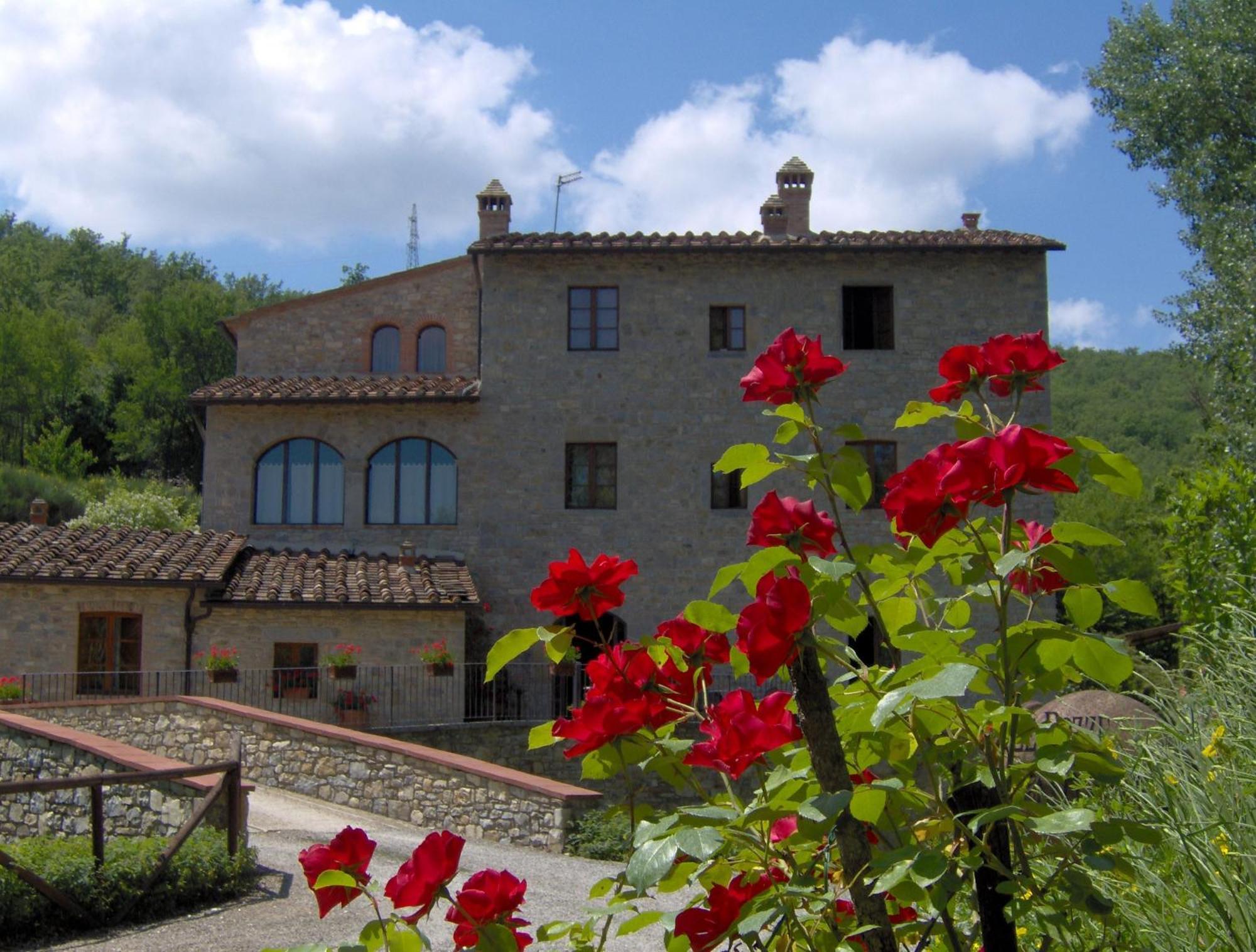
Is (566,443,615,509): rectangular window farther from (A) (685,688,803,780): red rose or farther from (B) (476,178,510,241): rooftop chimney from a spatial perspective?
(A) (685,688,803,780): red rose

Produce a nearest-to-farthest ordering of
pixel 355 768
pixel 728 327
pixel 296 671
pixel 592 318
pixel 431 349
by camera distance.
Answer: pixel 355 768 < pixel 296 671 < pixel 728 327 < pixel 592 318 < pixel 431 349

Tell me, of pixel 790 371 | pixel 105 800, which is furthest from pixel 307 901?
pixel 790 371

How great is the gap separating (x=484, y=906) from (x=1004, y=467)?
4.13 feet

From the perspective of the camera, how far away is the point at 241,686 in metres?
18.8

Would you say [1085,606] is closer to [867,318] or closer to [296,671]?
[296,671]

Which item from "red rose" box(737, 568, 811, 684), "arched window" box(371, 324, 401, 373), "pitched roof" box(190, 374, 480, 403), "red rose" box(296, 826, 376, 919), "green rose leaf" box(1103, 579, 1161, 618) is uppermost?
"arched window" box(371, 324, 401, 373)

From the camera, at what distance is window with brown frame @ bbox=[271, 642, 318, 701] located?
1891cm

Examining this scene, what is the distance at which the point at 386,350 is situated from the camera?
79.4ft

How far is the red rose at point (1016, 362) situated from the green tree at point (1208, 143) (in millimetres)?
19673

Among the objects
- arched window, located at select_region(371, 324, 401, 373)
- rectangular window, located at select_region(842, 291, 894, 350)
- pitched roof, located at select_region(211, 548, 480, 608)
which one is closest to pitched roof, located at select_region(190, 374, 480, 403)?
arched window, located at select_region(371, 324, 401, 373)

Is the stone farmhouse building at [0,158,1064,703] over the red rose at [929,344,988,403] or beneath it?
over

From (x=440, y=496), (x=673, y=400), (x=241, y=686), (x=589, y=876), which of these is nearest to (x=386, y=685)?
(x=241, y=686)

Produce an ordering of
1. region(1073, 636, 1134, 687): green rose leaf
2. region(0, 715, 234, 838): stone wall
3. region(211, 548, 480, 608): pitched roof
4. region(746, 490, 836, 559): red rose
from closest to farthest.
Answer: region(1073, 636, 1134, 687): green rose leaf → region(746, 490, 836, 559): red rose → region(0, 715, 234, 838): stone wall → region(211, 548, 480, 608): pitched roof

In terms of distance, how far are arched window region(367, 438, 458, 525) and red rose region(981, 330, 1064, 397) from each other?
20323 mm
